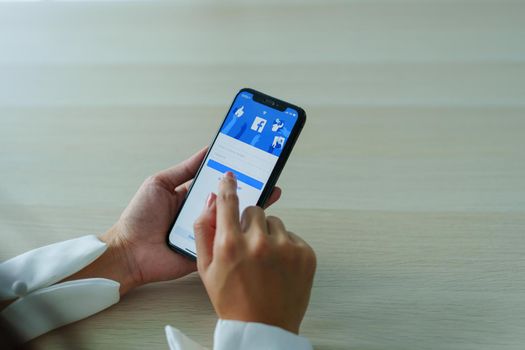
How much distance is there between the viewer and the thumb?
508 mm

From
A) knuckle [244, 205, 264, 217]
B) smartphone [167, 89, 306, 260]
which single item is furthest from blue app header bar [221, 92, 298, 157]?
knuckle [244, 205, 264, 217]

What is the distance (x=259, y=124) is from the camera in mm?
665

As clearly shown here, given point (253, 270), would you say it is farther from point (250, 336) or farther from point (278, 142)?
point (278, 142)

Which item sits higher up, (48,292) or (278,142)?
(278,142)

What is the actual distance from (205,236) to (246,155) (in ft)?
0.53

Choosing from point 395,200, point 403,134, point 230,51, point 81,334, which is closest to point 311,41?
point 230,51

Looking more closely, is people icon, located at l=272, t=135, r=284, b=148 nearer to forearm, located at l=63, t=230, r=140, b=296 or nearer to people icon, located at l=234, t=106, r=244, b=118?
people icon, located at l=234, t=106, r=244, b=118

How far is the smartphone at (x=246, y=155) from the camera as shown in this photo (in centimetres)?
64

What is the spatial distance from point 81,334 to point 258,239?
0.73ft

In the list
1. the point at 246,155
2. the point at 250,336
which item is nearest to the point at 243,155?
the point at 246,155

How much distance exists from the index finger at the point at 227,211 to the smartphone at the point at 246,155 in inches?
4.6

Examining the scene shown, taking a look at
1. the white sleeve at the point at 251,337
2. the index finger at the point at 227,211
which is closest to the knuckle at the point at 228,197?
the index finger at the point at 227,211

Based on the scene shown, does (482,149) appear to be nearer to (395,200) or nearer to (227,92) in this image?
(395,200)

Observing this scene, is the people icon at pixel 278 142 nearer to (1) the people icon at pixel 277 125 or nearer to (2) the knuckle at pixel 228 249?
(1) the people icon at pixel 277 125
